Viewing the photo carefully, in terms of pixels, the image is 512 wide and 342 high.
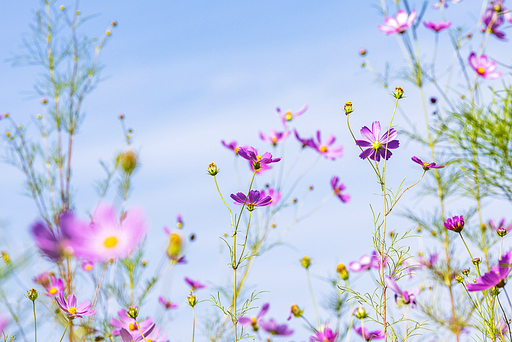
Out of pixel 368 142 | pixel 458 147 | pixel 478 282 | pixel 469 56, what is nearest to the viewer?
pixel 478 282

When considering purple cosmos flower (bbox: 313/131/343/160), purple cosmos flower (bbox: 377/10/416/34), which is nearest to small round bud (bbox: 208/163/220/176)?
purple cosmos flower (bbox: 313/131/343/160)

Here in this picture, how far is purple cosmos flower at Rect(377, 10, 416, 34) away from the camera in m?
1.66

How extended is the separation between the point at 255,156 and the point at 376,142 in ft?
0.89

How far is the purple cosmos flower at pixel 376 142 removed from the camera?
37.8 inches

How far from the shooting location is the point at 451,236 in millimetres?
1763

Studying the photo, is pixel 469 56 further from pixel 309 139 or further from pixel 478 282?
pixel 478 282

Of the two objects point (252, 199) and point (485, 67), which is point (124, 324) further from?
point (485, 67)

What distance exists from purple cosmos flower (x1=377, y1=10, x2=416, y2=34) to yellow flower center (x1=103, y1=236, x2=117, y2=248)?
1.38 m

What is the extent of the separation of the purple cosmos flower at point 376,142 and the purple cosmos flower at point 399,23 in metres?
0.84

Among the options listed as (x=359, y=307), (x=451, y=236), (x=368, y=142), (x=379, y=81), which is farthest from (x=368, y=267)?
(x=379, y=81)

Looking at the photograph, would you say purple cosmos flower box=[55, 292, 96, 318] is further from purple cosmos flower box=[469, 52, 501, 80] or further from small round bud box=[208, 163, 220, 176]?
purple cosmos flower box=[469, 52, 501, 80]

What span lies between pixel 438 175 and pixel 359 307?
3.17 ft

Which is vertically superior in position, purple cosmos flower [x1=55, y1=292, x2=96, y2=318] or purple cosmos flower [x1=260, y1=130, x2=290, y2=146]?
purple cosmos flower [x1=260, y1=130, x2=290, y2=146]

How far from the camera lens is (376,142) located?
3.22 ft
